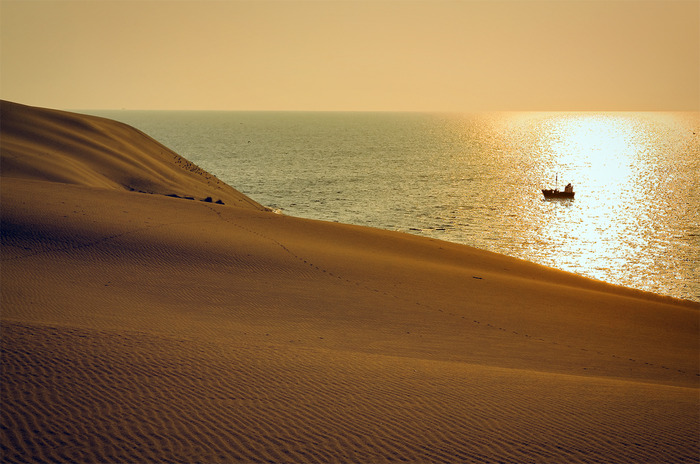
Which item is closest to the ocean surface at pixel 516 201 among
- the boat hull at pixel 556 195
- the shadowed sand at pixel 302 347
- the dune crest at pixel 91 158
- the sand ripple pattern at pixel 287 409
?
the boat hull at pixel 556 195

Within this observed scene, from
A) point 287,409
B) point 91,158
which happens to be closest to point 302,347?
point 287,409

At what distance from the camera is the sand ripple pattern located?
24.2 ft

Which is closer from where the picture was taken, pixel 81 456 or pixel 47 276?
pixel 81 456

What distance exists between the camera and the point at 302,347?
12.0m

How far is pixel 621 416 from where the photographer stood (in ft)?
31.0

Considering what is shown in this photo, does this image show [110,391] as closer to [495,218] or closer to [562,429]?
[562,429]

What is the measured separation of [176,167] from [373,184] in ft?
93.2

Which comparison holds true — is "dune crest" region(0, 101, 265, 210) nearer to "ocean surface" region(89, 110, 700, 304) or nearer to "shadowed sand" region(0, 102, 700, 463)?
"shadowed sand" region(0, 102, 700, 463)

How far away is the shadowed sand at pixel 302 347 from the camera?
778 centimetres

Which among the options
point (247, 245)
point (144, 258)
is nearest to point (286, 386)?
point (144, 258)

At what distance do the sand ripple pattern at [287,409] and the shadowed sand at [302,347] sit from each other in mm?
36

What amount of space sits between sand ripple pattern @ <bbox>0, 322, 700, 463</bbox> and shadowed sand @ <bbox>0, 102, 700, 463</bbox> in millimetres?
36

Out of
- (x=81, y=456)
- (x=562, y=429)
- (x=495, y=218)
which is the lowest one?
(x=81, y=456)

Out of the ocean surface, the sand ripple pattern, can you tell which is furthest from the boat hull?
the sand ripple pattern
